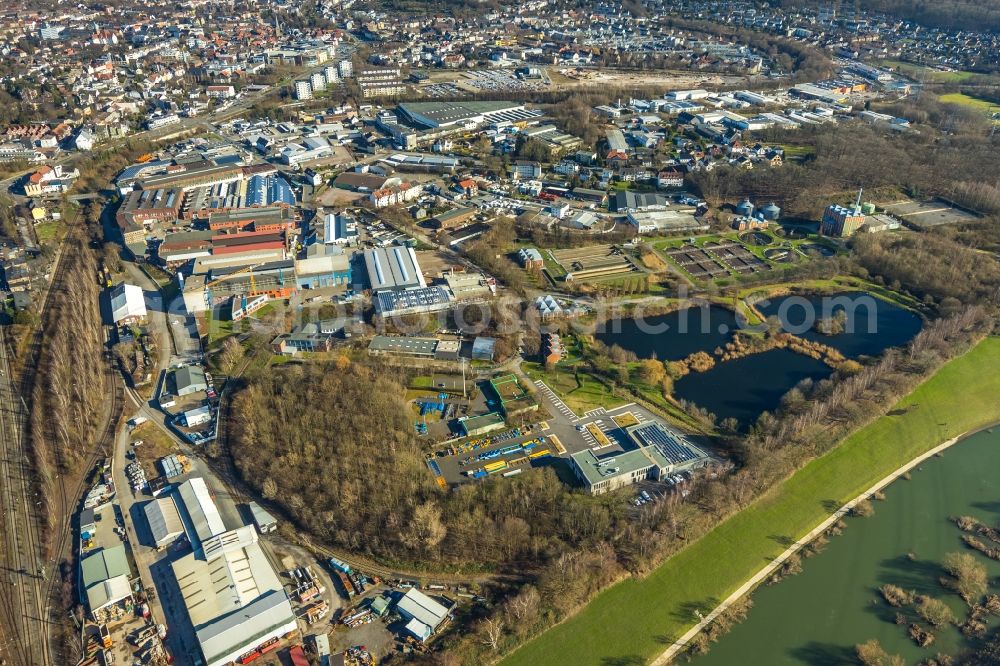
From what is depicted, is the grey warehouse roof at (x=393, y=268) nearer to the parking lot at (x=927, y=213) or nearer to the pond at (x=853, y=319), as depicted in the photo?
the pond at (x=853, y=319)

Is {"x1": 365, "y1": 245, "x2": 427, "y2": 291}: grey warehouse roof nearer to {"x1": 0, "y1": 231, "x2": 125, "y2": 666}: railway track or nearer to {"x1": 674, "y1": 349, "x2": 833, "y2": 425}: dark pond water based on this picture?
{"x1": 0, "y1": 231, "x2": 125, "y2": 666}: railway track

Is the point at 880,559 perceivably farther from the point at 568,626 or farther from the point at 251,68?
the point at 251,68

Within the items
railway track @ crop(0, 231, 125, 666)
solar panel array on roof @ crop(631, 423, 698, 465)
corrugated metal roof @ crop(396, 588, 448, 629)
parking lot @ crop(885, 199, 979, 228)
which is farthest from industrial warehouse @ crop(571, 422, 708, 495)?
parking lot @ crop(885, 199, 979, 228)

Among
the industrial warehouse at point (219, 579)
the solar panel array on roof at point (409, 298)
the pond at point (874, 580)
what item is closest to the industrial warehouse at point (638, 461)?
the pond at point (874, 580)

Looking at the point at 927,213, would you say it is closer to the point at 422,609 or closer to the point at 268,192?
the point at 422,609

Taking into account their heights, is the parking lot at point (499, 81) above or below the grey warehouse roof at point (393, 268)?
above

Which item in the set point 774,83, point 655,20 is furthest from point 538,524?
point 655,20

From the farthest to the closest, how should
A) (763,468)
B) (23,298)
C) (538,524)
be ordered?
(23,298) < (763,468) < (538,524)
